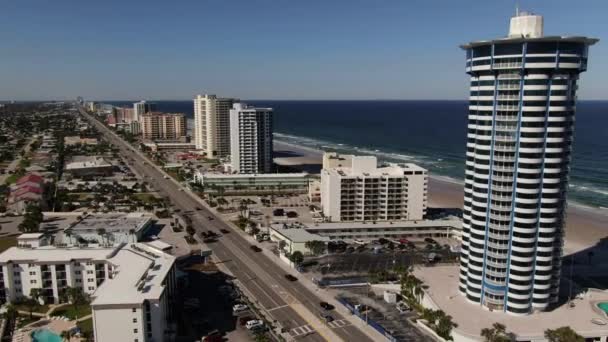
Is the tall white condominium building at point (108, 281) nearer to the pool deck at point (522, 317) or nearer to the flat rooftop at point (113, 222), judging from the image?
the flat rooftop at point (113, 222)

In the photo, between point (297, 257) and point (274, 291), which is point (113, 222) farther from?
point (274, 291)

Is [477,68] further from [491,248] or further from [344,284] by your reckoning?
[344,284]

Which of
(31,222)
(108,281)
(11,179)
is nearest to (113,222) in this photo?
(31,222)

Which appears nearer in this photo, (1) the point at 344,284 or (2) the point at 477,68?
(2) the point at 477,68

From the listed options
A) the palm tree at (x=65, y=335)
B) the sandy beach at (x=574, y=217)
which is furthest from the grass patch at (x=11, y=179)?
the sandy beach at (x=574, y=217)

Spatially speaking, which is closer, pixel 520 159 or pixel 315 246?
pixel 520 159

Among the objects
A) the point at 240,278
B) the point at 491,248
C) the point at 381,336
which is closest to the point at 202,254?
the point at 240,278
